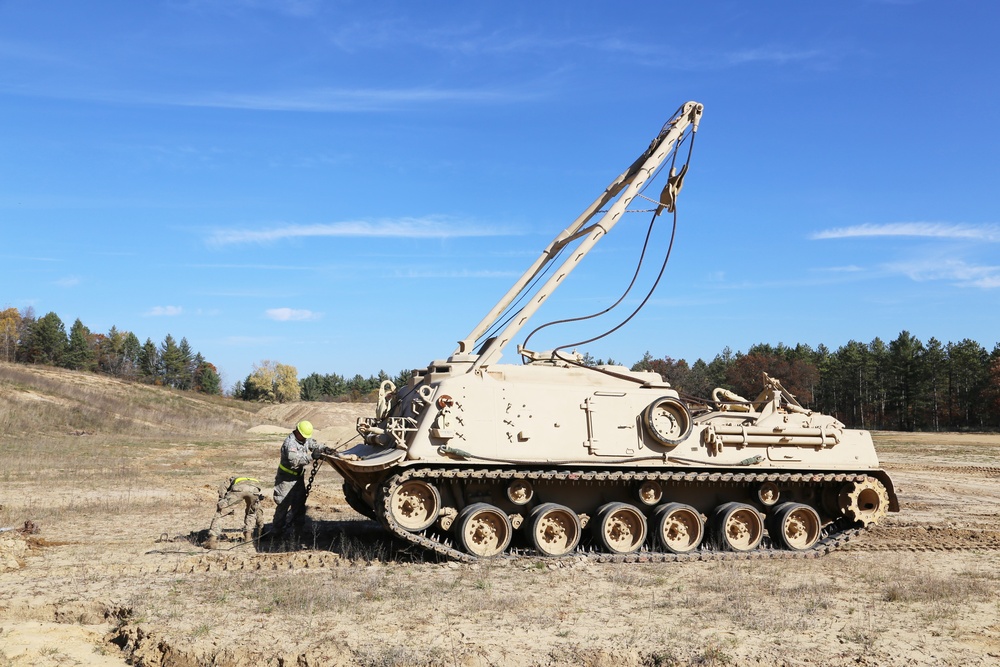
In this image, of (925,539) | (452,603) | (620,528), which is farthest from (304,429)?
(925,539)

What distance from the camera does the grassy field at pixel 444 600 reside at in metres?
7.35

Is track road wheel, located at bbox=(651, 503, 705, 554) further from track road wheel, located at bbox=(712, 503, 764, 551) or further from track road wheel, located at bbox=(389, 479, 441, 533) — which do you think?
track road wheel, located at bbox=(389, 479, 441, 533)

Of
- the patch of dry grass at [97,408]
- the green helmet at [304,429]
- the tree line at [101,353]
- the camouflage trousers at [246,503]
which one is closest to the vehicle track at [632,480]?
the green helmet at [304,429]

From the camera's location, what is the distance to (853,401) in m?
77.4

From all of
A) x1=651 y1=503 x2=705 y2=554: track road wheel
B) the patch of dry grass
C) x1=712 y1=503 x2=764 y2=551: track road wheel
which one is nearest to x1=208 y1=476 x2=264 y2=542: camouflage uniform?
x1=651 y1=503 x2=705 y2=554: track road wheel

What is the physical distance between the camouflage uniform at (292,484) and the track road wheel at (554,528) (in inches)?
139

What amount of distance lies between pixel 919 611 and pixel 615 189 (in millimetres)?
8402

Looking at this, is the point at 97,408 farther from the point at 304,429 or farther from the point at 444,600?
the point at 444,600

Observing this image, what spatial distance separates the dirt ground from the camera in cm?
734

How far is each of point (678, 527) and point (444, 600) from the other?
4929 mm

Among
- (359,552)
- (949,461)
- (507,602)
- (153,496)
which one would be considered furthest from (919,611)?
(949,461)

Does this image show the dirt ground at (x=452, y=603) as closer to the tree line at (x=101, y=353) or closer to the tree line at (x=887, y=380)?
the tree line at (x=887, y=380)

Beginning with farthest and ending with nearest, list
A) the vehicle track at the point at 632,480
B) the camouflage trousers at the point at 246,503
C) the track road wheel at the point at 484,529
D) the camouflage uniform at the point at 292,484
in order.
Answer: the camouflage uniform at the point at 292,484 < the camouflage trousers at the point at 246,503 < the track road wheel at the point at 484,529 < the vehicle track at the point at 632,480

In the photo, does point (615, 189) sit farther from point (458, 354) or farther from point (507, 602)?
point (507, 602)
